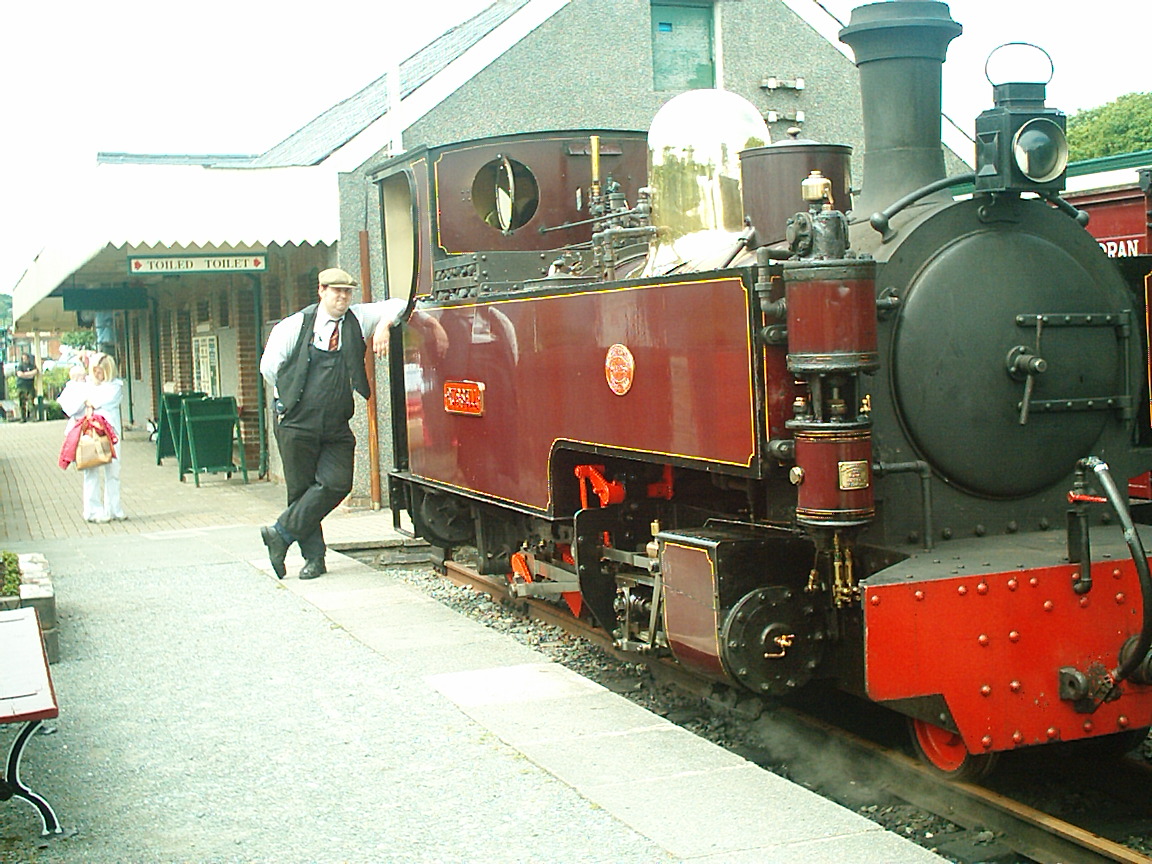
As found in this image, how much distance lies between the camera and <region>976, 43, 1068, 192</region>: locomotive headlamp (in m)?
4.37

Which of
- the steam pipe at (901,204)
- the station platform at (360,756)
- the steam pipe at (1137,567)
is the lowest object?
the station platform at (360,756)

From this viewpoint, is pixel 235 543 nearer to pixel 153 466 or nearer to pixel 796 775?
pixel 796 775

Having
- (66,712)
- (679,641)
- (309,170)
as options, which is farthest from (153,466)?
(679,641)

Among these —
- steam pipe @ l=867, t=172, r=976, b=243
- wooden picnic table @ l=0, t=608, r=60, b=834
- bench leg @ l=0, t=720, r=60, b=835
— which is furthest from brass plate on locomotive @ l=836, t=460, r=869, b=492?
bench leg @ l=0, t=720, r=60, b=835

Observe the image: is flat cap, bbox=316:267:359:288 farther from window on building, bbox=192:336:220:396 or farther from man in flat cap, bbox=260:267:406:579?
window on building, bbox=192:336:220:396

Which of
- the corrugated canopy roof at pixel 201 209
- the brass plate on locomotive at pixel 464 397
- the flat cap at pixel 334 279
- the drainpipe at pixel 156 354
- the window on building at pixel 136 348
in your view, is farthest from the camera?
the window on building at pixel 136 348

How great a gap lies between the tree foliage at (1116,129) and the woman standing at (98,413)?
24830 millimetres

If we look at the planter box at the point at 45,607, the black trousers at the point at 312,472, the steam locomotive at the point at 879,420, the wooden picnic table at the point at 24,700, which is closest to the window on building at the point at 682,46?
the black trousers at the point at 312,472

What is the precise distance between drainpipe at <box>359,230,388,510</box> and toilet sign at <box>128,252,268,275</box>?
3.39 feet

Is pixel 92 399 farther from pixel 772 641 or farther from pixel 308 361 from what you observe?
pixel 772 641

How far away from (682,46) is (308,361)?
23.5 feet

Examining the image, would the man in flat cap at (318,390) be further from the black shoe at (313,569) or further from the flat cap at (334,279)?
the black shoe at (313,569)

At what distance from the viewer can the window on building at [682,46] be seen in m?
13.4

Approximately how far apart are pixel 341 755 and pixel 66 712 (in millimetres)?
1337
